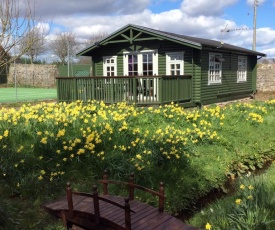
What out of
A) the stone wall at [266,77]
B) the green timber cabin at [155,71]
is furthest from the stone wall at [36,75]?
the stone wall at [266,77]

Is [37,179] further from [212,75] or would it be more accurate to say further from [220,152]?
[212,75]

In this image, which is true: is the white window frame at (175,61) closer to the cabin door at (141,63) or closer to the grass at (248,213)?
the cabin door at (141,63)

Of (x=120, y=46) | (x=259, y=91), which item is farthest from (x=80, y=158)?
(x=259, y=91)

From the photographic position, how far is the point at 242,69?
21.0 m

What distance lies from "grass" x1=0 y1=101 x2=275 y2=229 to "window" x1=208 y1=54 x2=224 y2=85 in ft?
28.0

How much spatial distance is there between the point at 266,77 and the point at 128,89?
793 inches

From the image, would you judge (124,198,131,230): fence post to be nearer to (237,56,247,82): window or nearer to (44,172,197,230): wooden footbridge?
(44,172,197,230): wooden footbridge

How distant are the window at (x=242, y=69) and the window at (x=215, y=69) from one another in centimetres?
330

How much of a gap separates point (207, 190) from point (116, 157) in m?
1.77

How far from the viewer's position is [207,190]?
19.8ft

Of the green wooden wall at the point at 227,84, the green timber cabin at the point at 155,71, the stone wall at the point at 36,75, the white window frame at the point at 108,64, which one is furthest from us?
the stone wall at the point at 36,75

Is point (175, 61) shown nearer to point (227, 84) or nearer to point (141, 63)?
point (141, 63)

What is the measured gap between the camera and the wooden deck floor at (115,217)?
3631 mm

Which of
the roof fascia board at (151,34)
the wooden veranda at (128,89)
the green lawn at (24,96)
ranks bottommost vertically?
the green lawn at (24,96)
